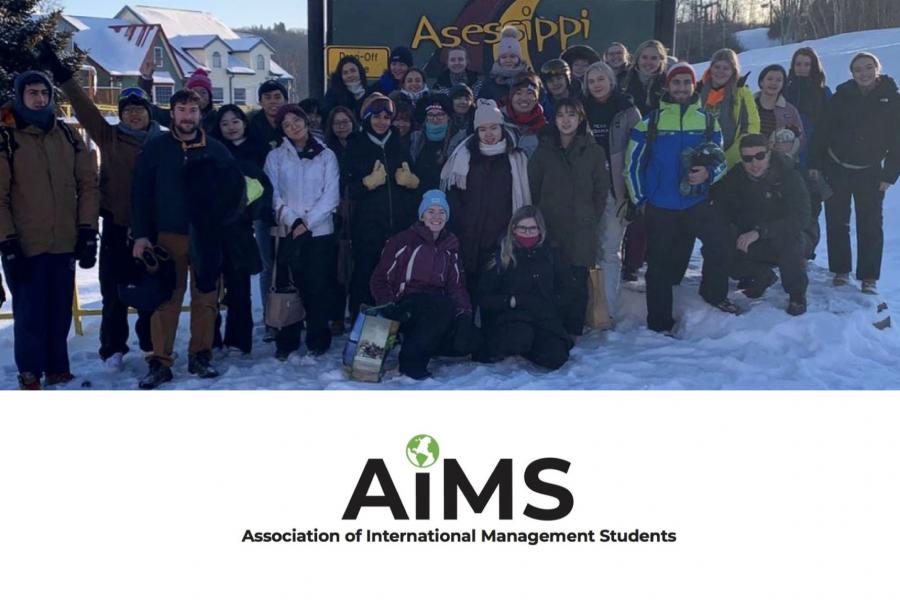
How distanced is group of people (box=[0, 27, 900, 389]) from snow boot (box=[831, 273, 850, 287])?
18 centimetres

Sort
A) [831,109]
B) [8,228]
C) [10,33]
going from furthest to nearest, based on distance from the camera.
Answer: [10,33]
[831,109]
[8,228]

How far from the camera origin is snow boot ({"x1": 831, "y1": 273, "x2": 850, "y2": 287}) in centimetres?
492

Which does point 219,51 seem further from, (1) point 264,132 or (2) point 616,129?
(2) point 616,129

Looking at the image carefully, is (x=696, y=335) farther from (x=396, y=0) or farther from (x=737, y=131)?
(x=396, y=0)

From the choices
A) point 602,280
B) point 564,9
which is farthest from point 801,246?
point 564,9

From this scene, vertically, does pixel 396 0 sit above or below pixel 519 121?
above

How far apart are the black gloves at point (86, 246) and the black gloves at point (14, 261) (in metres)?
0.23

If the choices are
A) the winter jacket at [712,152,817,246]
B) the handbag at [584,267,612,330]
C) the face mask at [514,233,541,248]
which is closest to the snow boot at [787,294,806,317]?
the winter jacket at [712,152,817,246]

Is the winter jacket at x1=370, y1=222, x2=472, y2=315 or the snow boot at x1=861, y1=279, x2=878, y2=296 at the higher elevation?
the winter jacket at x1=370, y1=222, x2=472, y2=315

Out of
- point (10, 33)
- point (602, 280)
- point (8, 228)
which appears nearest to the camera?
point (8, 228)

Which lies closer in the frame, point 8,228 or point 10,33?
point 8,228

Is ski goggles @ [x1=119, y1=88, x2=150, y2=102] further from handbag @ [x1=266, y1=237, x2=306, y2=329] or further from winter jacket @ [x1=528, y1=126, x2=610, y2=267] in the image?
winter jacket @ [x1=528, y1=126, x2=610, y2=267]
